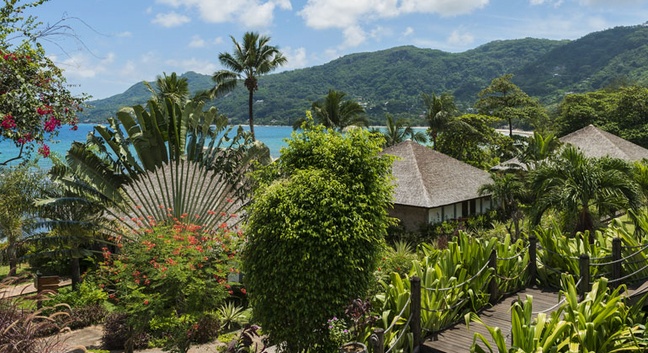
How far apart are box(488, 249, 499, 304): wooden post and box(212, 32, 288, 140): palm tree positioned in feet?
75.7

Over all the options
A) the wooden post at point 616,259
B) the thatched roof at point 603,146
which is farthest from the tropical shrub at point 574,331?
the thatched roof at point 603,146

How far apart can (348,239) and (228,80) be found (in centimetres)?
2570

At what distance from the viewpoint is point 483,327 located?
8.51m

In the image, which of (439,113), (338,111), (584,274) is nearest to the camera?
(584,274)

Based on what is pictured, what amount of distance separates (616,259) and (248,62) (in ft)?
83.2

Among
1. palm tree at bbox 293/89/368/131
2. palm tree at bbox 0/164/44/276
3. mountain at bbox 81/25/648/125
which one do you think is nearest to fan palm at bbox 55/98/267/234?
palm tree at bbox 0/164/44/276

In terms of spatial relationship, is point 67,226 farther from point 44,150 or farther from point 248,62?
point 248,62

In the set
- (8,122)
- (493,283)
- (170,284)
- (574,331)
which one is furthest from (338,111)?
(8,122)

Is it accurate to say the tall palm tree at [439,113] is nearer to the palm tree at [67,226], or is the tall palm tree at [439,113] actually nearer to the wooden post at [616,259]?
the palm tree at [67,226]

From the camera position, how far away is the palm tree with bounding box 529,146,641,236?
1315 centimetres

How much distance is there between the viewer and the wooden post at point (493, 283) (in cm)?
Answer: 941

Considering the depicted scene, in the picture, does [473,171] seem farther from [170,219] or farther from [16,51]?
[16,51]

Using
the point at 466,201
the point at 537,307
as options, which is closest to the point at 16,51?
the point at 537,307

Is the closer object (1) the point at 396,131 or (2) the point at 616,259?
(2) the point at 616,259
